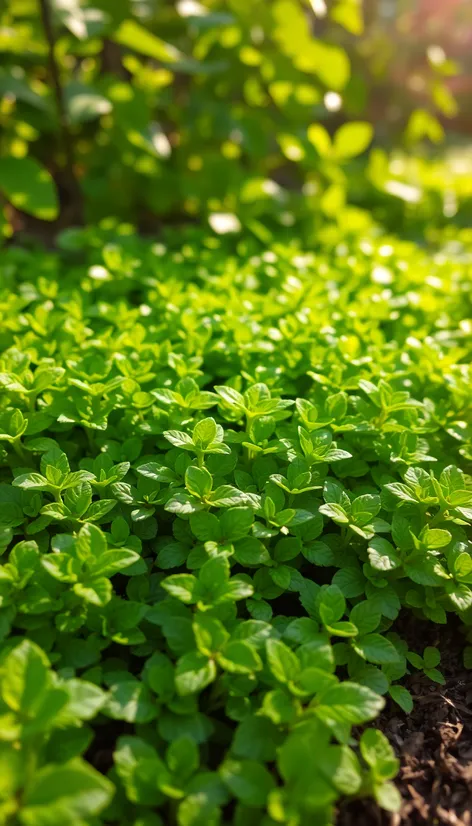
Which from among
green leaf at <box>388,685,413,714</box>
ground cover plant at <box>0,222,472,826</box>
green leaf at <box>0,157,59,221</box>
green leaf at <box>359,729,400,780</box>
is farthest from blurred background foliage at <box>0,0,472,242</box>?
green leaf at <box>359,729,400,780</box>

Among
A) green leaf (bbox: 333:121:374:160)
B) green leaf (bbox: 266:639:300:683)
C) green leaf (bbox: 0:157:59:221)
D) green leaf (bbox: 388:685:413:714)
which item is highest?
green leaf (bbox: 333:121:374:160)

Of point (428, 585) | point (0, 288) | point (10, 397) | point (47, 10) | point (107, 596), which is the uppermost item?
point (47, 10)

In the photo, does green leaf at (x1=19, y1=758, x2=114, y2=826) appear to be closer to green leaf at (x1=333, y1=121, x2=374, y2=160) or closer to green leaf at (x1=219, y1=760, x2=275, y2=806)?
green leaf at (x1=219, y1=760, x2=275, y2=806)

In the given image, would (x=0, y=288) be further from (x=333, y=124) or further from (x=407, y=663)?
(x=333, y=124)

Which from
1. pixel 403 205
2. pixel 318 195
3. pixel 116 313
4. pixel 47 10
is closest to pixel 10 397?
pixel 116 313

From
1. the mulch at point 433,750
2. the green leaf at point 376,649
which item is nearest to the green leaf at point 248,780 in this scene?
the mulch at point 433,750

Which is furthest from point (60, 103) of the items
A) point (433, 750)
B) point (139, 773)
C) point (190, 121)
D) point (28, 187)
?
point (433, 750)
